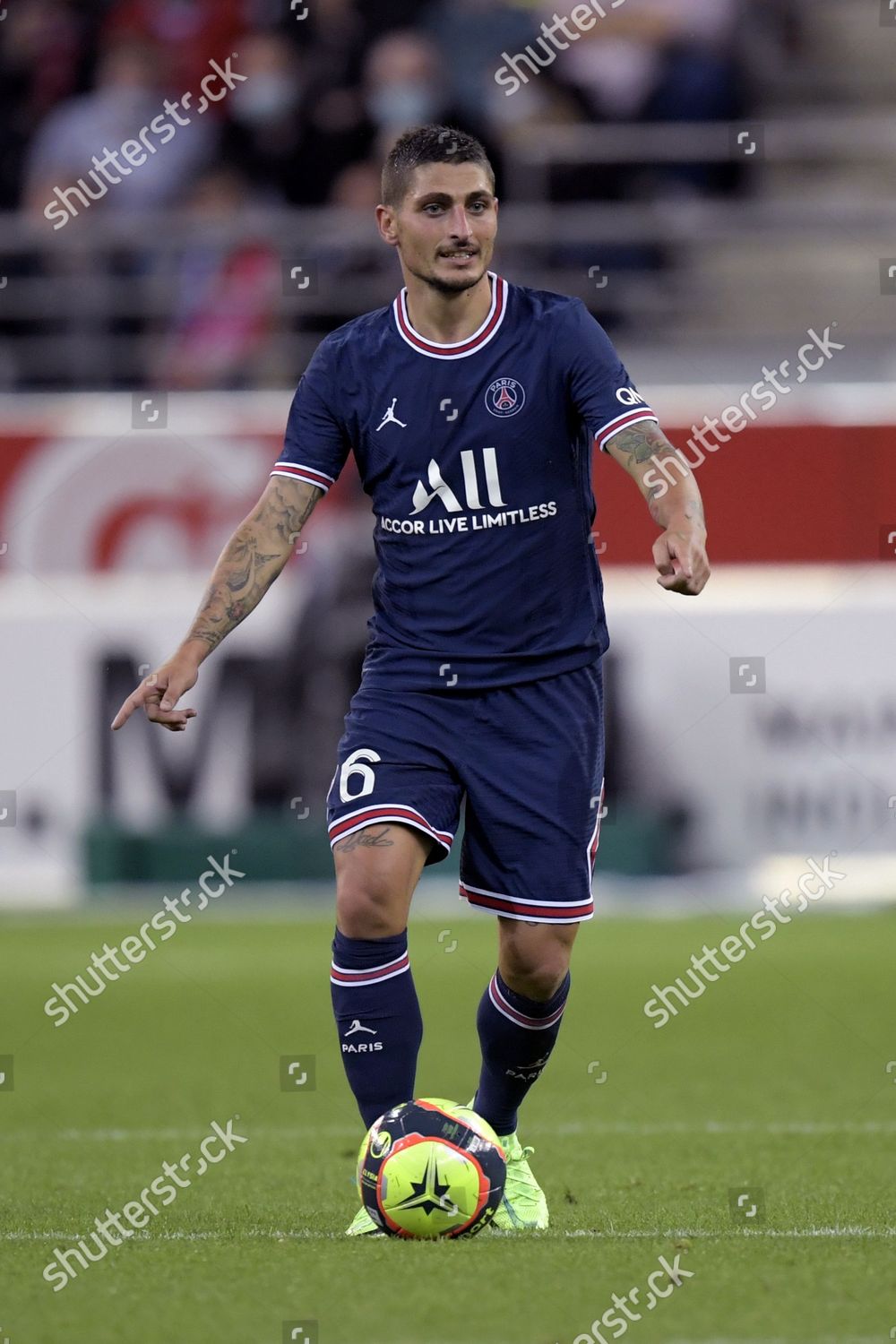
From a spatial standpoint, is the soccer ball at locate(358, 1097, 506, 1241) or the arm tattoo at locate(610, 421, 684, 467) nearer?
the soccer ball at locate(358, 1097, 506, 1241)

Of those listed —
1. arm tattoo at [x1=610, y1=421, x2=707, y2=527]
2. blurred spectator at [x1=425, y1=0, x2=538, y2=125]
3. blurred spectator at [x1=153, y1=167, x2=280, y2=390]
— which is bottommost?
arm tattoo at [x1=610, y1=421, x2=707, y2=527]

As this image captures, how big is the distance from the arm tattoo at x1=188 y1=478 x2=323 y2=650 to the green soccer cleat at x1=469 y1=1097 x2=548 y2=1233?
1.38 metres

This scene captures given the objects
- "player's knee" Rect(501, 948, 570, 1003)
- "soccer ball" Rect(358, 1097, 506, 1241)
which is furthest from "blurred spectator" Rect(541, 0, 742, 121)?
"soccer ball" Rect(358, 1097, 506, 1241)

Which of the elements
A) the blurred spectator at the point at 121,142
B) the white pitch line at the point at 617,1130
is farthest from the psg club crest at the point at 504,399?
the blurred spectator at the point at 121,142

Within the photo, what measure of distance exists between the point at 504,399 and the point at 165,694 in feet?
3.39

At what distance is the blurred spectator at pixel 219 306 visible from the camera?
14477 millimetres

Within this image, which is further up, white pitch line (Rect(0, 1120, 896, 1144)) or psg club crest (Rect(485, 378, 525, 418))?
psg club crest (Rect(485, 378, 525, 418))

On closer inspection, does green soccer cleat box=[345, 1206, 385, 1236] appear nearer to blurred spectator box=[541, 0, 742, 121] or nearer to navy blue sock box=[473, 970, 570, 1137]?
navy blue sock box=[473, 970, 570, 1137]

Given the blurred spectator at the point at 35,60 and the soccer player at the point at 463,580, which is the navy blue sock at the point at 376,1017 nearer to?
the soccer player at the point at 463,580

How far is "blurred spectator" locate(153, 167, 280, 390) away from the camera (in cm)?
1448

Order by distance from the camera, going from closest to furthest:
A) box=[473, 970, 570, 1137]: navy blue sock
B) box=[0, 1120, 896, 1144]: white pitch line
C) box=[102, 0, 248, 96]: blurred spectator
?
box=[473, 970, 570, 1137]: navy blue sock → box=[0, 1120, 896, 1144]: white pitch line → box=[102, 0, 248, 96]: blurred spectator

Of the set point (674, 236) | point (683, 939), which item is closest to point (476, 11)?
point (674, 236)

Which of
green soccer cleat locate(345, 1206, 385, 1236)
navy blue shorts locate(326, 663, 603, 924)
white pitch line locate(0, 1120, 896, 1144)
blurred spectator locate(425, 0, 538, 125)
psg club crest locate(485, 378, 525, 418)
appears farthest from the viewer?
blurred spectator locate(425, 0, 538, 125)

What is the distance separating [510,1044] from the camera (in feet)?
17.4
